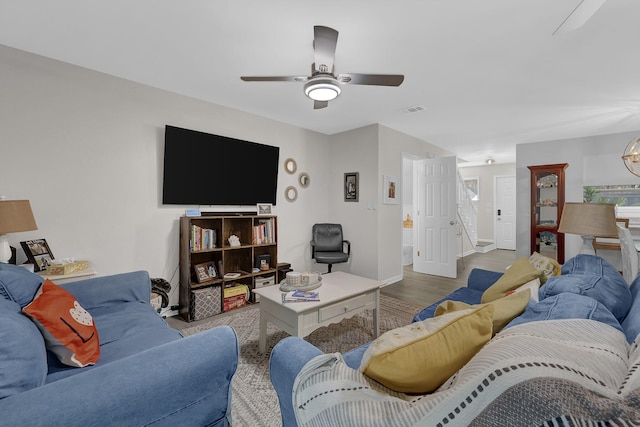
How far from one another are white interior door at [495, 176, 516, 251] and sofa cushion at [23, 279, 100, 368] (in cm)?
896

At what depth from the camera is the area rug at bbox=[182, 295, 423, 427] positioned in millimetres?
1685

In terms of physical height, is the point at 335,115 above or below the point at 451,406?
above

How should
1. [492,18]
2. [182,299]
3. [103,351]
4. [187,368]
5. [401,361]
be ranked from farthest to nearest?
[182,299] → [492,18] → [103,351] → [187,368] → [401,361]

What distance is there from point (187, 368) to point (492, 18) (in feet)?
9.02

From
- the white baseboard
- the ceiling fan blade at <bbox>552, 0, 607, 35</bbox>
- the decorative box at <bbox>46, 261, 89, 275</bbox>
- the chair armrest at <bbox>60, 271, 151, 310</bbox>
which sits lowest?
the white baseboard

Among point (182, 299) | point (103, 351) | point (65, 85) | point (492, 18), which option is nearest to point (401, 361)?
point (103, 351)

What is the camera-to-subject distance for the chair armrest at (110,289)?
6.40 feet

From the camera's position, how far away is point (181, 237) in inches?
128

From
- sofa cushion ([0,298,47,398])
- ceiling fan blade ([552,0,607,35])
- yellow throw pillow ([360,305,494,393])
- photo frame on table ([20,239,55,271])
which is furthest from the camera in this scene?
photo frame on table ([20,239,55,271])

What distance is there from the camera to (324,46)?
74.6 inches

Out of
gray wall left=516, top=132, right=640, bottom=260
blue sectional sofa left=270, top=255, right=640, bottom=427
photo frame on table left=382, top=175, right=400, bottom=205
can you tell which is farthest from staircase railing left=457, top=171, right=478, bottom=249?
blue sectional sofa left=270, top=255, right=640, bottom=427

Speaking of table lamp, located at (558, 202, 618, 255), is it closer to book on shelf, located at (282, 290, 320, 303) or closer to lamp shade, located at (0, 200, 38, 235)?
book on shelf, located at (282, 290, 320, 303)

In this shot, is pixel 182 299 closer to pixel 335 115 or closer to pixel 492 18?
pixel 335 115

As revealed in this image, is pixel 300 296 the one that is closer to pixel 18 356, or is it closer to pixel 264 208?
pixel 18 356
